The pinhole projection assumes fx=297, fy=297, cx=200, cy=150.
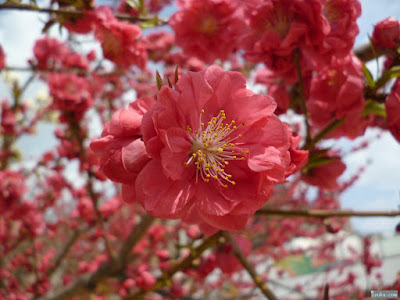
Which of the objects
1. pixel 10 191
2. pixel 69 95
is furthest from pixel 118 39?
pixel 10 191

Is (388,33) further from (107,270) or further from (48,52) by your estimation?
(48,52)

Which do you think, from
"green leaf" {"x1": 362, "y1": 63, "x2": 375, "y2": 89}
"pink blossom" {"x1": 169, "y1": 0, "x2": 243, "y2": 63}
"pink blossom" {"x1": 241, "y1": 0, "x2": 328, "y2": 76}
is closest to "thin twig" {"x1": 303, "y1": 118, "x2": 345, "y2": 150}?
"green leaf" {"x1": 362, "y1": 63, "x2": 375, "y2": 89}

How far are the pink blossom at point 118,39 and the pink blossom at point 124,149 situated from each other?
0.85 meters

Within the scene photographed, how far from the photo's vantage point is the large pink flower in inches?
29.6

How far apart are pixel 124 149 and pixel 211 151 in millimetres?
276

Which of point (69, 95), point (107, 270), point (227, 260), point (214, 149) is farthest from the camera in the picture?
point (107, 270)

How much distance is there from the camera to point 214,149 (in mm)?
909

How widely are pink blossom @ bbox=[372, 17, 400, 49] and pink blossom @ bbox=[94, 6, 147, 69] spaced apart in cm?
110

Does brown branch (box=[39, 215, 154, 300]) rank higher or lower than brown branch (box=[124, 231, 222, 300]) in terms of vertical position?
lower

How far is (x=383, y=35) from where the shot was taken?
1177mm

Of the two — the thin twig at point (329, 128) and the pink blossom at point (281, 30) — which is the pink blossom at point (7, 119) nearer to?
the pink blossom at point (281, 30)

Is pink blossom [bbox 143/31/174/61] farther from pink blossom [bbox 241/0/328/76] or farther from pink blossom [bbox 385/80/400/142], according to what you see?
pink blossom [bbox 385/80/400/142]

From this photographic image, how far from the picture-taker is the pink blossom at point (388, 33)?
1.17m

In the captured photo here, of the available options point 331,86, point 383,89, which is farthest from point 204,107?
point 383,89
